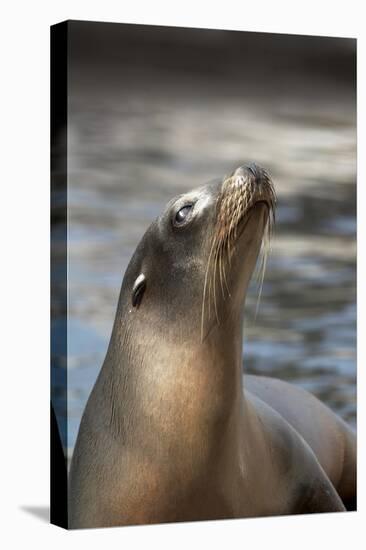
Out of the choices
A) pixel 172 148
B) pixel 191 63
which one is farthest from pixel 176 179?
pixel 191 63

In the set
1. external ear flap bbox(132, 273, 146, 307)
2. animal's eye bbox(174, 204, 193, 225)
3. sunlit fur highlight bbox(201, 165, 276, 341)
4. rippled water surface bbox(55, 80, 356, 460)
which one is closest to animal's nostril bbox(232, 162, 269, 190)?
sunlit fur highlight bbox(201, 165, 276, 341)

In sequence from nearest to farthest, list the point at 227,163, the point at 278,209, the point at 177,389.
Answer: the point at 177,389 < the point at 227,163 < the point at 278,209

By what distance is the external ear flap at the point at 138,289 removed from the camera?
8641 mm

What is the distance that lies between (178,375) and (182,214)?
947 millimetres

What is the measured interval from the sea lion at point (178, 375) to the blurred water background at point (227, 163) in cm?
18

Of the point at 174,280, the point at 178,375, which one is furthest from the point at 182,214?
the point at 178,375

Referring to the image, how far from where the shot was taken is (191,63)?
914cm

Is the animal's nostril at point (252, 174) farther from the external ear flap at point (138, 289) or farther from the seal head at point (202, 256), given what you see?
the external ear flap at point (138, 289)

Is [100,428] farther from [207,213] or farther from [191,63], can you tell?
[191,63]

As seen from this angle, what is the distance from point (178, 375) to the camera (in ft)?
28.4

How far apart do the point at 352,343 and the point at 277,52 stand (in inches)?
77.9

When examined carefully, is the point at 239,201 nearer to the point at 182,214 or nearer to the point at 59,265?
the point at 182,214

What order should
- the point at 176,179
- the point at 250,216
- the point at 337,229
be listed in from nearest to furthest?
the point at 250,216
the point at 176,179
the point at 337,229

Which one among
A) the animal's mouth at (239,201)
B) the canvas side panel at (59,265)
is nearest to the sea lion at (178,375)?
the animal's mouth at (239,201)
